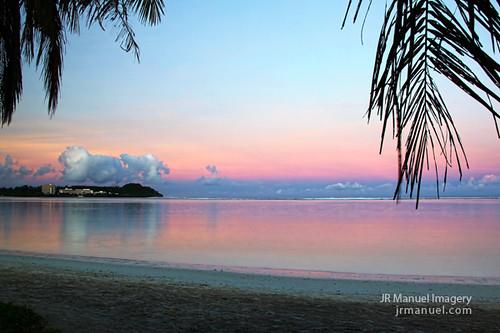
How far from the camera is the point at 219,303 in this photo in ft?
24.3

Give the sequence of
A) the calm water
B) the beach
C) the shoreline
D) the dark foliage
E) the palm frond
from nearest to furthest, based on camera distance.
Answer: the dark foliage
the palm frond
the beach
the shoreline
the calm water

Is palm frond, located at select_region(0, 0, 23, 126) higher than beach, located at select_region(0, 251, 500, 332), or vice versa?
palm frond, located at select_region(0, 0, 23, 126)

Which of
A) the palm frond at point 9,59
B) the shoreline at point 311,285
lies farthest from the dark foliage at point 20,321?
the shoreline at point 311,285

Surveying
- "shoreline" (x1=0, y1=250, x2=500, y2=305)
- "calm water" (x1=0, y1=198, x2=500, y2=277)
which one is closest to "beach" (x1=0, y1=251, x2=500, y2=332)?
"shoreline" (x1=0, y1=250, x2=500, y2=305)

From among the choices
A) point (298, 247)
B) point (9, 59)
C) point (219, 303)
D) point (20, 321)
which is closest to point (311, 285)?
point (219, 303)

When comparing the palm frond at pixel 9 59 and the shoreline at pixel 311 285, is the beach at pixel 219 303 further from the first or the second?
the palm frond at pixel 9 59

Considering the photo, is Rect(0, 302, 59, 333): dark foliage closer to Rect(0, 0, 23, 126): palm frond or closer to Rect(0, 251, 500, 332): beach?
Rect(0, 251, 500, 332): beach

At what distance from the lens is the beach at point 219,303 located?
6020 mm

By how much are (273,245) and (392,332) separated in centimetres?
1715

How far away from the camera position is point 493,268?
16469mm

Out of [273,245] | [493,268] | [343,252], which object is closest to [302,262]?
[343,252]

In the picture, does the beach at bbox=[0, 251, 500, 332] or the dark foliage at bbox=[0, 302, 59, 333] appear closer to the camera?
the dark foliage at bbox=[0, 302, 59, 333]

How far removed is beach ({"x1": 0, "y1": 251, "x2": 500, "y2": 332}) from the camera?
602 centimetres

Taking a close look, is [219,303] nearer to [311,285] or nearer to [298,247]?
[311,285]
